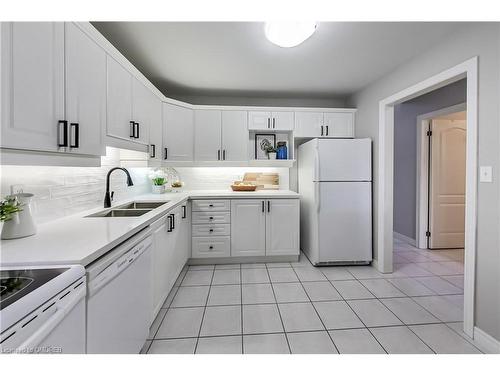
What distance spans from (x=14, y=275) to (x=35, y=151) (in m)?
0.58

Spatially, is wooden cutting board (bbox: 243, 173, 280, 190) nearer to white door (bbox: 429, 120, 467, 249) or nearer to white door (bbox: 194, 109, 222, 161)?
white door (bbox: 194, 109, 222, 161)

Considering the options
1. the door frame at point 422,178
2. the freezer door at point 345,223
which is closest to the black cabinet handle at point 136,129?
the freezer door at point 345,223

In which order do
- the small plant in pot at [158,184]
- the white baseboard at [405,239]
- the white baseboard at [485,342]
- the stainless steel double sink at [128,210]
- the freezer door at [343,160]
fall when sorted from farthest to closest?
1. the white baseboard at [405,239]
2. the small plant in pot at [158,184]
3. the freezer door at [343,160]
4. the stainless steel double sink at [128,210]
5. the white baseboard at [485,342]

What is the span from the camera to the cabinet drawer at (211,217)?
3.12m

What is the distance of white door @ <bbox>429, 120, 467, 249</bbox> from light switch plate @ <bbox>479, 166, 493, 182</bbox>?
7.91ft

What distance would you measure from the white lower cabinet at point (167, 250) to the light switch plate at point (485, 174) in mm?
2456

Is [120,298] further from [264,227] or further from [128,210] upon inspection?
[264,227]

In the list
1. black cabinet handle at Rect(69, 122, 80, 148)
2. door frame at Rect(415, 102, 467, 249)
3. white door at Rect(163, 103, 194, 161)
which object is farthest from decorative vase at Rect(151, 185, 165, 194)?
door frame at Rect(415, 102, 467, 249)

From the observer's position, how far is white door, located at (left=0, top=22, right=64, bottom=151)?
962 mm

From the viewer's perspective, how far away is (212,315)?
2.03 m

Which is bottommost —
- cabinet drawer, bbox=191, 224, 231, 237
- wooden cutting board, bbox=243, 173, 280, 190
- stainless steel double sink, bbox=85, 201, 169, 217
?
cabinet drawer, bbox=191, 224, 231, 237

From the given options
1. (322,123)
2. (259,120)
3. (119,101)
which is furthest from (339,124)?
(119,101)

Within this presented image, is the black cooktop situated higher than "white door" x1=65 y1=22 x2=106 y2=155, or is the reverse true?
"white door" x1=65 y1=22 x2=106 y2=155

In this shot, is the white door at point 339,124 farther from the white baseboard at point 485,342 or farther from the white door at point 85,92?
the white door at point 85,92
